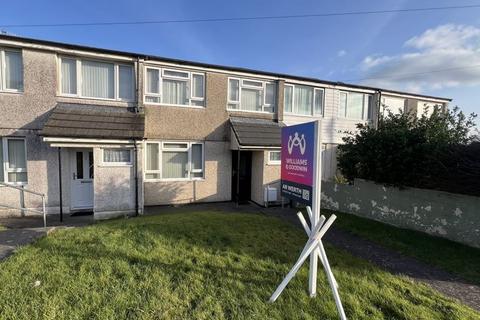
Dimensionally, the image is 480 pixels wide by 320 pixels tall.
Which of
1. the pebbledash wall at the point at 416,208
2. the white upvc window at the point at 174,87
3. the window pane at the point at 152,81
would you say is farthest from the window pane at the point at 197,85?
the pebbledash wall at the point at 416,208

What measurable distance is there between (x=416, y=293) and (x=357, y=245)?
6.89 ft

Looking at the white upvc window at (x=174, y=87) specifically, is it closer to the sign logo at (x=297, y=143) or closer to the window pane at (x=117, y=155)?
the window pane at (x=117, y=155)

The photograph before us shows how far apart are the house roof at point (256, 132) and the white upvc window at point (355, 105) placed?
164 inches

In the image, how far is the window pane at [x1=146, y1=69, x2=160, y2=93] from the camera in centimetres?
917

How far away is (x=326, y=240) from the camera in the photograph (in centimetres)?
585

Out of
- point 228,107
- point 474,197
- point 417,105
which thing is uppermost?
point 417,105

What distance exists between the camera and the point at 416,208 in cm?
628

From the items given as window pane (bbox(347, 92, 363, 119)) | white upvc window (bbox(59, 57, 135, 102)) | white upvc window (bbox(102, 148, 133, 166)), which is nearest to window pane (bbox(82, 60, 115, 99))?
white upvc window (bbox(59, 57, 135, 102))

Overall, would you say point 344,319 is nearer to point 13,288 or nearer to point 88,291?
point 88,291

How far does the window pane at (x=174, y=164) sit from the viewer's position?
9469 mm

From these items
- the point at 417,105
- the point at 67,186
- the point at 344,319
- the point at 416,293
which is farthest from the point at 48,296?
the point at 417,105

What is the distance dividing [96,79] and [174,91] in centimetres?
261

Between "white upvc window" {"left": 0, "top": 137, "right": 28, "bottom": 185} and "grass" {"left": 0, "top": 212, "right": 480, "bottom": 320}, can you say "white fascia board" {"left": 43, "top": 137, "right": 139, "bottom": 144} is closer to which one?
"white upvc window" {"left": 0, "top": 137, "right": 28, "bottom": 185}

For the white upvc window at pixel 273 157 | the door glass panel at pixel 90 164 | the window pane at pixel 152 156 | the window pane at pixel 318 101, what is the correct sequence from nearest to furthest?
the door glass panel at pixel 90 164 < the window pane at pixel 152 156 < the white upvc window at pixel 273 157 < the window pane at pixel 318 101
